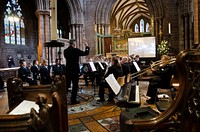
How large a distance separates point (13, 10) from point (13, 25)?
1.13 metres

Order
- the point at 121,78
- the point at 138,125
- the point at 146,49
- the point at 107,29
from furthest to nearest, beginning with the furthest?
the point at 107,29 → the point at 146,49 → the point at 121,78 → the point at 138,125

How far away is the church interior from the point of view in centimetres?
108

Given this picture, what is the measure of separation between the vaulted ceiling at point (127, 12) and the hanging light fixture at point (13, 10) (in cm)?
1048

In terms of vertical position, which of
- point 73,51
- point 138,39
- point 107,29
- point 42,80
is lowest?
point 42,80

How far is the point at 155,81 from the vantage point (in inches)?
199

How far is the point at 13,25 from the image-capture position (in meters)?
15.7

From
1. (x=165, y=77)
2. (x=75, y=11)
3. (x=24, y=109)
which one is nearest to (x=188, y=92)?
(x=24, y=109)

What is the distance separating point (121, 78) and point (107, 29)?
12.5 metres

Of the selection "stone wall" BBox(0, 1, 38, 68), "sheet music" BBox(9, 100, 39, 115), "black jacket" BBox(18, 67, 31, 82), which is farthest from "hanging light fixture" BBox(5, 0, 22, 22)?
"sheet music" BBox(9, 100, 39, 115)

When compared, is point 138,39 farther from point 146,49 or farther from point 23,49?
point 23,49

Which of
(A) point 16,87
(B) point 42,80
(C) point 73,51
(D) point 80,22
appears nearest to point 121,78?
(C) point 73,51

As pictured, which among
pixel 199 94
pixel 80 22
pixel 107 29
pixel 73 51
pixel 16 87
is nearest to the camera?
pixel 199 94

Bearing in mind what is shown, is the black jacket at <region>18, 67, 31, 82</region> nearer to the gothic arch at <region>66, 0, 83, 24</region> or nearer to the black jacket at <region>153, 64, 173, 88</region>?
the black jacket at <region>153, 64, 173, 88</region>

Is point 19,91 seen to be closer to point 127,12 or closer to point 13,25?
point 13,25
